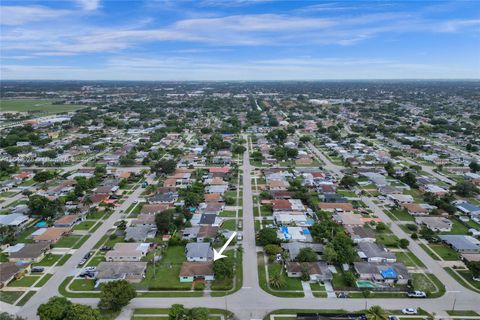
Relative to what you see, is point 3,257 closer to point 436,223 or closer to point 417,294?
point 417,294

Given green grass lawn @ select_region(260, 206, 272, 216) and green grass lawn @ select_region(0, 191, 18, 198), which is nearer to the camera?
green grass lawn @ select_region(260, 206, 272, 216)

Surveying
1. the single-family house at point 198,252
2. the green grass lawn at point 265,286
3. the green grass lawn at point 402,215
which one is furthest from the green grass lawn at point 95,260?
the green grass lawn at point 402,215

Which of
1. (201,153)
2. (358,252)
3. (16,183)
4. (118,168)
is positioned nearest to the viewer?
(358,252)

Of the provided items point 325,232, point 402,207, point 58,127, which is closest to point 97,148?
point 58,127

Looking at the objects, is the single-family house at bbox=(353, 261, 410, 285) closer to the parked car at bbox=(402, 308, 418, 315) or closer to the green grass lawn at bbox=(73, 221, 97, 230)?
the parked car at bbox=(402, 308, 418, 315)

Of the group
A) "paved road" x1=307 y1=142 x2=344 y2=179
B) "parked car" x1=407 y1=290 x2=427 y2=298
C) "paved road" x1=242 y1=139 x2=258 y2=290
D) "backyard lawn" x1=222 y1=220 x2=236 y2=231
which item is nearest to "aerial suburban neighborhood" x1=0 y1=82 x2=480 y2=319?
"parked car" x1=407 y1=290 x2=427 y2=298

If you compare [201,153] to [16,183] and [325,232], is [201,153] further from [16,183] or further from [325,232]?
[325,232]
